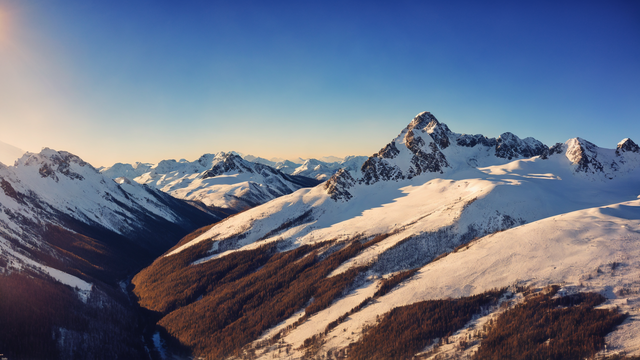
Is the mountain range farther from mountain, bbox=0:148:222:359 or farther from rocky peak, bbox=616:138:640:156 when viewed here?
rocky peak, bbox=616:138:640:156

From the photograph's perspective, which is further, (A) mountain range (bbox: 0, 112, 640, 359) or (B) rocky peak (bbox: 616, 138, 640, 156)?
(B) rocky peak (bbox: 616, 138, 640, 156)

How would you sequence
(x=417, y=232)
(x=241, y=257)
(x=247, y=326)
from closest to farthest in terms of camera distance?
(x=247, y=326) → (x=417, y=232) → (x=241, y=257)

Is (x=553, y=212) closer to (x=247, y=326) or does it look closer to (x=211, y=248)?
(x=247, y=326)

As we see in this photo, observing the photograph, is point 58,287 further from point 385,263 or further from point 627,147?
point 627,147

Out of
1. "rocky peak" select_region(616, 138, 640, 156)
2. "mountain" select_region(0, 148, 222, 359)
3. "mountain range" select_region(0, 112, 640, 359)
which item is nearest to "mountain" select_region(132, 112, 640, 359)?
"mountain range" select_region(0, 112, 640, 359)

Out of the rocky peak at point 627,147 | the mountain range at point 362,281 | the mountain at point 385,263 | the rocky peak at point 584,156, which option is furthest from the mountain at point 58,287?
the rocky peak at point 627,147

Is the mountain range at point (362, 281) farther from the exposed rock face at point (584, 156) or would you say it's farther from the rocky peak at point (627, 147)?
the rocky peak at point (627, 147)

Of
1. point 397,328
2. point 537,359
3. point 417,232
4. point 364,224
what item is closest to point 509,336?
point 537,359
